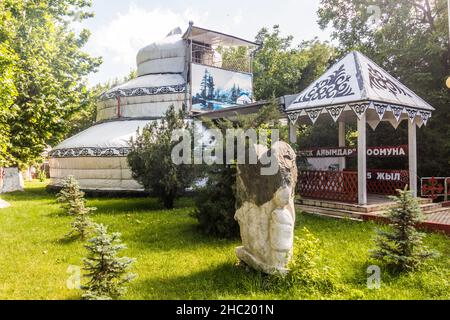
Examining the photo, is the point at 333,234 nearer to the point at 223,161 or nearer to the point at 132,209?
the point at 223,161

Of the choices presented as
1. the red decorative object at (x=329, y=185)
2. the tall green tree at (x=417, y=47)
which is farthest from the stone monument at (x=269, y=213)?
the tall green tree at (x=417, y=47)

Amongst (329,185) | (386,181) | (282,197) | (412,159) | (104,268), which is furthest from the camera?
(386,181)

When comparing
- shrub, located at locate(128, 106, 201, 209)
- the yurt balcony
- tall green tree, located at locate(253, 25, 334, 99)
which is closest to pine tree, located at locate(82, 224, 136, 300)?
shrub, located at locate(128, 106, 201, 209)

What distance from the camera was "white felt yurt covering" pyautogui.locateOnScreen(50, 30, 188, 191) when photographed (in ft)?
51.4

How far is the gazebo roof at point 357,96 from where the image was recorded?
31.1 ft

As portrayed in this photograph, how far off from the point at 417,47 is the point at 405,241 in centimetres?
1077

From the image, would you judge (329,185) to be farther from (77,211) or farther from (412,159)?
(77,211)

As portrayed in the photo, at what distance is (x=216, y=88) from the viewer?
59.8 ft

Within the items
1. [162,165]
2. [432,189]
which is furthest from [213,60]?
[432,189]

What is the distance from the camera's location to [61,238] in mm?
8031

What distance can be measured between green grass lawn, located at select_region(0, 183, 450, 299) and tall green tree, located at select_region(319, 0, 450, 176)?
6492mm

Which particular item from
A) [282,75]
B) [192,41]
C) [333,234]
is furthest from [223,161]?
[282,75]

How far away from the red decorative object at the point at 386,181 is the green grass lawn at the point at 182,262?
317 centimetres
